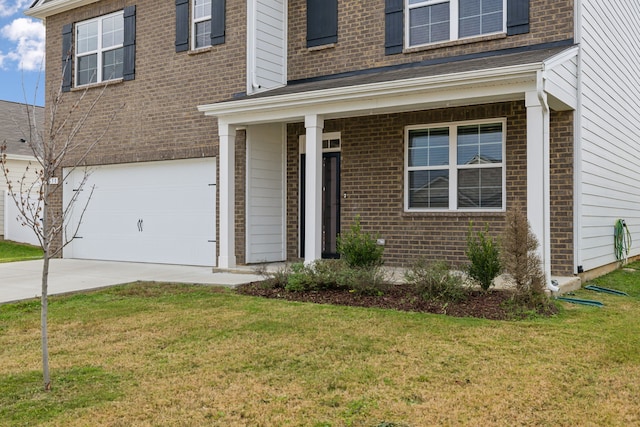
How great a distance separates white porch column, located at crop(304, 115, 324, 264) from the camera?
30.4 feet

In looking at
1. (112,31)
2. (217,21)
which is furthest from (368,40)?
(112,31)

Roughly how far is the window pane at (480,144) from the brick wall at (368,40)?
1282 millimetres

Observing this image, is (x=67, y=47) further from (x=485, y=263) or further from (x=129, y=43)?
(x=485, y=263)

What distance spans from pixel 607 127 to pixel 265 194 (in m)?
6.30

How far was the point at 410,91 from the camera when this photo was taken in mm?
8438

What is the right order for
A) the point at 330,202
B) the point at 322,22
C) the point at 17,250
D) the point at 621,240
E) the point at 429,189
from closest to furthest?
the point at 429,189 < the point at 621,240 < the point at 322,22 < the point at 330,202 < the point at 17,250

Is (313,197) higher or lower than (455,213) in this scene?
higher

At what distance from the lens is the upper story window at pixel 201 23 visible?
12.0 meters

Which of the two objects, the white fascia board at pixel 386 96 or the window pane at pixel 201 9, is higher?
the window pane at pixel 201 9

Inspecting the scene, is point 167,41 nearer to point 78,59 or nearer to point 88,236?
point 78,59

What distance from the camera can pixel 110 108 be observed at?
43.4 ft

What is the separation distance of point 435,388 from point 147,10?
1136 centimetres

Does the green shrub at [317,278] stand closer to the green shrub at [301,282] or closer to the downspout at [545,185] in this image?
the green shrub at [301,282]

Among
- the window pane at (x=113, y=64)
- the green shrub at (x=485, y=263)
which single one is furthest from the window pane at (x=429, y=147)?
the window pane at (x=113, y=64)
